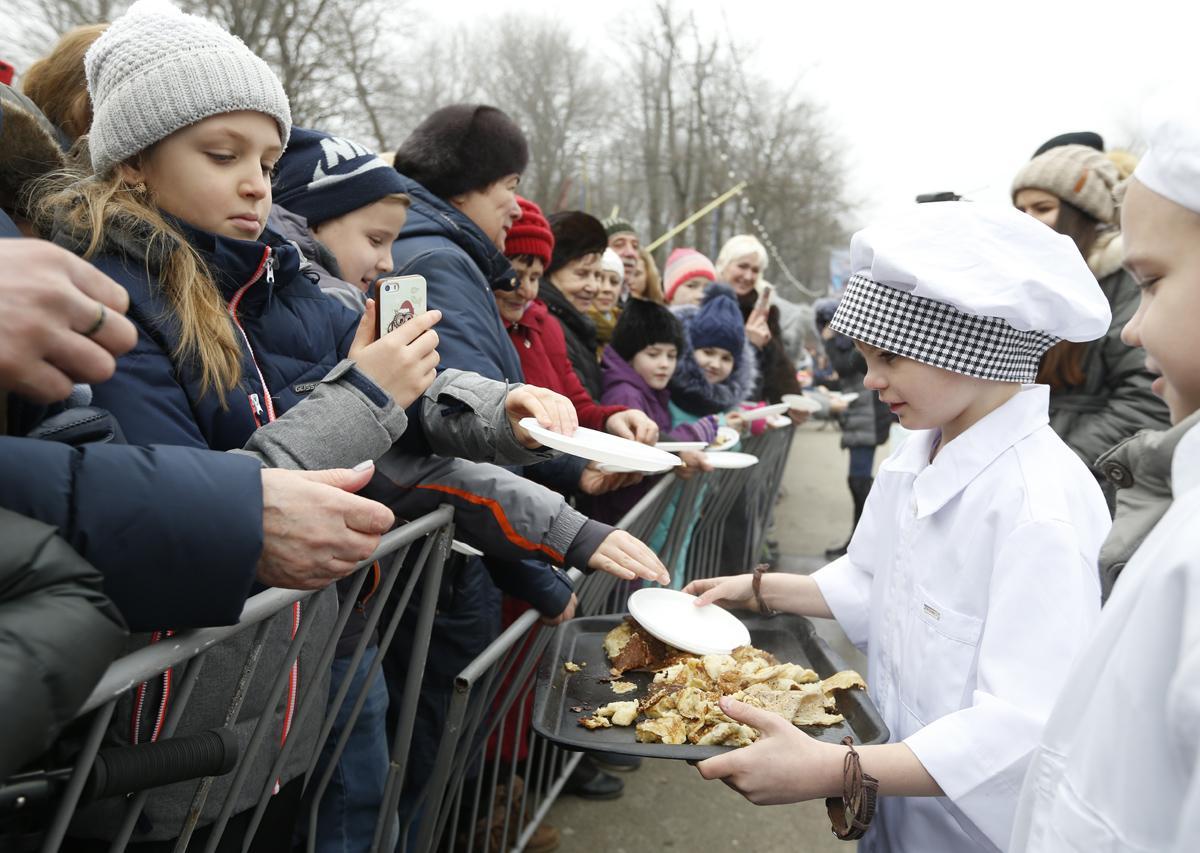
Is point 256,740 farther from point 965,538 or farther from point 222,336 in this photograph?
point 965,538

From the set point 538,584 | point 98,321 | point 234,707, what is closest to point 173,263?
point 98,321

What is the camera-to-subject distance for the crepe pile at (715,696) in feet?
5.73

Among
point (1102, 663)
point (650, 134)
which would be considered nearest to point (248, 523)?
point (1102, 663)

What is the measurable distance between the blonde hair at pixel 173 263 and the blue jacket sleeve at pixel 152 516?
39cm

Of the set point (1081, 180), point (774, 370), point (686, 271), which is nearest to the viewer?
point (1081, 180)

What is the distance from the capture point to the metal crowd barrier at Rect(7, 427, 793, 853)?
109 cm

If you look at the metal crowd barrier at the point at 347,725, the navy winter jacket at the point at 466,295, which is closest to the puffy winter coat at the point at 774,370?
the metal crowd barrier at the point at 347,725

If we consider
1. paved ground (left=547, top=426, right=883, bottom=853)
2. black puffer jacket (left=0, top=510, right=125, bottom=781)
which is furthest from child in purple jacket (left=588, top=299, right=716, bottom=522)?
black puffer jacket (left=0, top=510, right=125, bottom=781)

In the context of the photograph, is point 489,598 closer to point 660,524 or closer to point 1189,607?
point 660,524

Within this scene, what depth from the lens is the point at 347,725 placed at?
1780 millimetres

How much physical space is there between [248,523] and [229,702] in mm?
469

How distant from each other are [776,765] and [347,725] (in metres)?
0.89

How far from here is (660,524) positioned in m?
3.80

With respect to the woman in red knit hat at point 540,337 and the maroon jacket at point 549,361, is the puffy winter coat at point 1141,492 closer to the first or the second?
the woman in red knit hat at point 540,337
